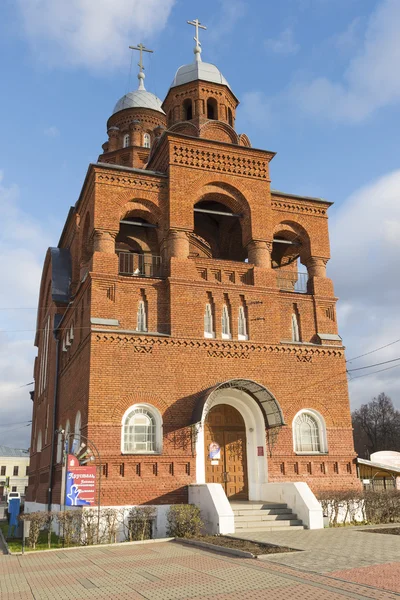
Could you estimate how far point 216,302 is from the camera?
738 inches

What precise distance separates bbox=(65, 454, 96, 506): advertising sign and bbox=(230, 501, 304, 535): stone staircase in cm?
397

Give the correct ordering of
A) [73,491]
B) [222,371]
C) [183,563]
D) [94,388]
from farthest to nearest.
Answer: [222,371] → [94,388] → [73,491] → [183,563]

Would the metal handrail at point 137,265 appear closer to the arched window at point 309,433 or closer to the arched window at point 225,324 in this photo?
the arched window at point 225,324

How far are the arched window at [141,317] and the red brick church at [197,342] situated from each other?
72 mm

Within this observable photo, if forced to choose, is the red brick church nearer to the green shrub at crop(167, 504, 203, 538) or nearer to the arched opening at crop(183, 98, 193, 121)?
the arched opening at crop(183, 98, 193, 121)

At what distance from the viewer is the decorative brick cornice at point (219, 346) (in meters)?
17.1

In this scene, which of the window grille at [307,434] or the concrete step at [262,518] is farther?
the window grille at [307,434]

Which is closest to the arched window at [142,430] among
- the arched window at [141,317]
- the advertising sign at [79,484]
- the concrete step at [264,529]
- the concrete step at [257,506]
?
the advertising sign at [79,484]

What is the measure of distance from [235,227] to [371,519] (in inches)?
496

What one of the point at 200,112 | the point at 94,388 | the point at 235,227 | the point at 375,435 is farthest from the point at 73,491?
the point at 375,435

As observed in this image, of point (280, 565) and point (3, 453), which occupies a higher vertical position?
point (3, 453)

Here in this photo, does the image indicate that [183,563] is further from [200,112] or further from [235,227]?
[200,112]

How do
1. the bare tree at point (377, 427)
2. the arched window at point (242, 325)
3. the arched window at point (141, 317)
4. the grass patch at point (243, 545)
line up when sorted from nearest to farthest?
the grass patch at point (243, 545)
the arched window at point (141, 317)
the arched window at point (242, 325)
the bare tree at point (377, 427)

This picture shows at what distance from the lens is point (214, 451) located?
17.9m
